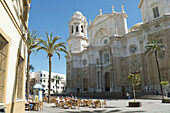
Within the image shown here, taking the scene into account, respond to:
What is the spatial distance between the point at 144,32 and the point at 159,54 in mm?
5835

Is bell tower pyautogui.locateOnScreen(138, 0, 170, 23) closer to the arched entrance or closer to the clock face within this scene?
the clock face

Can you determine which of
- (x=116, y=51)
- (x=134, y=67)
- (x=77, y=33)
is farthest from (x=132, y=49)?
(x=77, y=33)

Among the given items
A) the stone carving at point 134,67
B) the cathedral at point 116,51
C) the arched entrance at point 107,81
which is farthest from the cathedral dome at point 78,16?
the stone carving at point 134,67

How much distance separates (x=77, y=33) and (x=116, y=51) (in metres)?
20.6

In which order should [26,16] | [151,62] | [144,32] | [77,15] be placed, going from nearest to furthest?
[26,16] → [151,62] → [144,32] → [77,15]

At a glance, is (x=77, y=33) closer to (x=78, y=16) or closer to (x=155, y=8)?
(x=78, y=16)

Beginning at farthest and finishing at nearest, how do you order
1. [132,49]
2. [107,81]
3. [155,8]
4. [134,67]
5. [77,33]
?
1. [77,33]
2. [107,81]
3. [132,49]
4. [134,67]
5. [155,8]

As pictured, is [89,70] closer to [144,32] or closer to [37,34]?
[144,32]

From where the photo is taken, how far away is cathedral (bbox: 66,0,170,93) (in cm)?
2623

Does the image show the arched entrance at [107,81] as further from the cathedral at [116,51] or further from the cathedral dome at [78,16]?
the cathedral dome at [78,16]

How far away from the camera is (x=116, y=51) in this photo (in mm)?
35750

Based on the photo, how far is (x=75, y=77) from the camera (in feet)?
155

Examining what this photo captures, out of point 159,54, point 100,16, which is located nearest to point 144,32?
point 159,54

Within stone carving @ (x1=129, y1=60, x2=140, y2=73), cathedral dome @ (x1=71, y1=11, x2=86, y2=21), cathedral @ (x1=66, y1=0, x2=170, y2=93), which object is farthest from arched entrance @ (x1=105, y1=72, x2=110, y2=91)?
cathedral dome @ (x1=71, y1=11, x2=86, y2=21)
